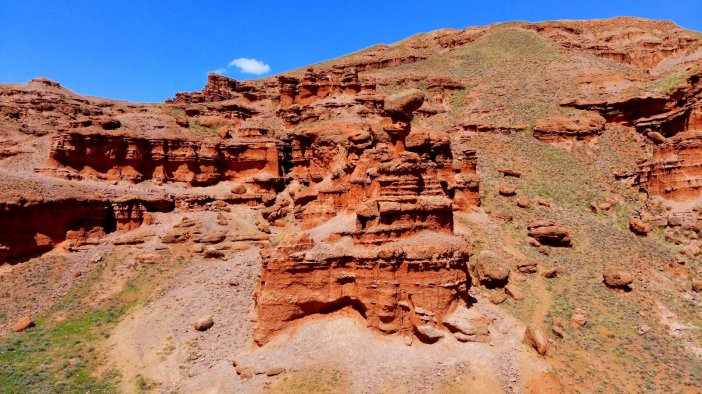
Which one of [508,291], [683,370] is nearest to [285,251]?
[508,291]

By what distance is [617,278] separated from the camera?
27594 mm

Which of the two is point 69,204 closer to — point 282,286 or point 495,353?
point 282,286

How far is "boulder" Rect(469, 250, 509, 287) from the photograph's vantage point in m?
26.0

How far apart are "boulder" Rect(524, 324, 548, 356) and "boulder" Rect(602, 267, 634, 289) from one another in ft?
33.3

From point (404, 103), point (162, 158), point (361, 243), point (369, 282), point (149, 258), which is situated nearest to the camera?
point (369, 282)

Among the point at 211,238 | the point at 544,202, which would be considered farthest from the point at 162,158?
the point at 544,202

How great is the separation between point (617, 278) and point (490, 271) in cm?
953

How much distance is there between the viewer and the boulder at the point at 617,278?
90.1 ft

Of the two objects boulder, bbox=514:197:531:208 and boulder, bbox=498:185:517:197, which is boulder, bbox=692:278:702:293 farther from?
boulder, bbox=498:185:517:197

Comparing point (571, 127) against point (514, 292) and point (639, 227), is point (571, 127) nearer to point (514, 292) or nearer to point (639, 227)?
point (639, 227)

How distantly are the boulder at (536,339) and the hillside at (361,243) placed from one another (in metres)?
0.19

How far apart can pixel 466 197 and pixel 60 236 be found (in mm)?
37252

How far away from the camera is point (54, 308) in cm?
2989

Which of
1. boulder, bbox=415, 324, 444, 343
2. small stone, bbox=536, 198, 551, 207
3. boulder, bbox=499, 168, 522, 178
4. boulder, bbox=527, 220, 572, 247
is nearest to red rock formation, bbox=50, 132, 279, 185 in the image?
boulder, bbox=499, 168, 522, 178
